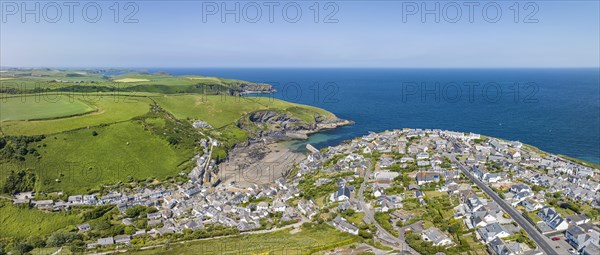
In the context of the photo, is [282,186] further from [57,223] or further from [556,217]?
[556,217]

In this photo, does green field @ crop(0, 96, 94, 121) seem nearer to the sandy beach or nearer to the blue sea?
the sandy beach

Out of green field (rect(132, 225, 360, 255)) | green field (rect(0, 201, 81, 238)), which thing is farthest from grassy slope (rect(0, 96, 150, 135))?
green field (rect(132, 225, 360, 255))

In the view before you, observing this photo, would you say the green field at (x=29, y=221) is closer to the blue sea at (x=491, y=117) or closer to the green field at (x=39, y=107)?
the green field at (x=39, y=107)

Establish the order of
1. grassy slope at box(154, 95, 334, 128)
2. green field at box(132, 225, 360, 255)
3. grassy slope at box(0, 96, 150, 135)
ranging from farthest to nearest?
grassy slope at box(154, 95, 334, 128) < grassy slope at box(0, 96, 150, 135) < green field at box(132, 225, 360, 255)

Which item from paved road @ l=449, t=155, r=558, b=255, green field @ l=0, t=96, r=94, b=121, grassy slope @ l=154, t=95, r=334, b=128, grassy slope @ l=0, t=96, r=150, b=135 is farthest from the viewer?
grassy slope @ l=154, t=95, r=334, b=128

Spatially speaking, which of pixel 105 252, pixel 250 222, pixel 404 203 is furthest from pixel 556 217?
pixel 105 252

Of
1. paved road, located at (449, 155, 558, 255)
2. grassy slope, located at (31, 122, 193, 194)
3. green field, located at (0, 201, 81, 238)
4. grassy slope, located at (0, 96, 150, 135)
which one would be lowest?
green field, located at (0, 201, 81, 238)

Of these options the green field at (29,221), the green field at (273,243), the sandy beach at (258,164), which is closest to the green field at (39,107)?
the green field at (29,221)

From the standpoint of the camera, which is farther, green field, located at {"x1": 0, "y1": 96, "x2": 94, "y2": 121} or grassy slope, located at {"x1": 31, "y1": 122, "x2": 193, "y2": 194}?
green field, located at {"x1": 0, "y1": 96, "x2": 94, "y2": 121}

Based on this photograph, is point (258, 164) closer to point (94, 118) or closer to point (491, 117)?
point (94, 118)
